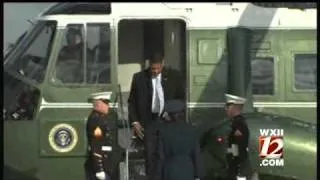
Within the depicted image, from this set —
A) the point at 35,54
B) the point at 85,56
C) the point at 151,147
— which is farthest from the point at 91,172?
the point at 35,54

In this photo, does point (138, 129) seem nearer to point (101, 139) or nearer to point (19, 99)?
point (101, 139)

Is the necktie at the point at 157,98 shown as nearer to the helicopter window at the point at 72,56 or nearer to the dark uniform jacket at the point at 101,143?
the dark uniform jacket at the point at 101,143

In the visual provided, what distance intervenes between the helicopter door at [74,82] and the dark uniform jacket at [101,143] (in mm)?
533

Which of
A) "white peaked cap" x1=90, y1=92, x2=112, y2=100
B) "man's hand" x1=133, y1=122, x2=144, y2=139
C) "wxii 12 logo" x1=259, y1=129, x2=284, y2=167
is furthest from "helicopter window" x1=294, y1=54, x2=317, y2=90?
"white peaked cap" x1=90, y1=92, x2=112, y2=100

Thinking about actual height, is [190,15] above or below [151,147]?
above

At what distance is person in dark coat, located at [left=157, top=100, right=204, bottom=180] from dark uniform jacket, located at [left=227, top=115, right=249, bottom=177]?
0.59m

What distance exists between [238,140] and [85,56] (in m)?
2.19

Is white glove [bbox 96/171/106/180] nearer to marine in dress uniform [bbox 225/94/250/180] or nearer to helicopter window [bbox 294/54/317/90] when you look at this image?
marine in dress uniform [bbox 225/94/250/180]

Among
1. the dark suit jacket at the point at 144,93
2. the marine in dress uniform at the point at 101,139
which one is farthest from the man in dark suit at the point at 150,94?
the marine in dress uniform at the point at 101,139

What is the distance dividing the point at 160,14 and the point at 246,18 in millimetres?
1076

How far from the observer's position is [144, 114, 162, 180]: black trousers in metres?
8.13

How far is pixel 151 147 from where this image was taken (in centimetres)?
829

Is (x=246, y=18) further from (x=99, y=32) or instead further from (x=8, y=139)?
(x=8, y=139)

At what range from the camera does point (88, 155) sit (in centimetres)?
877
